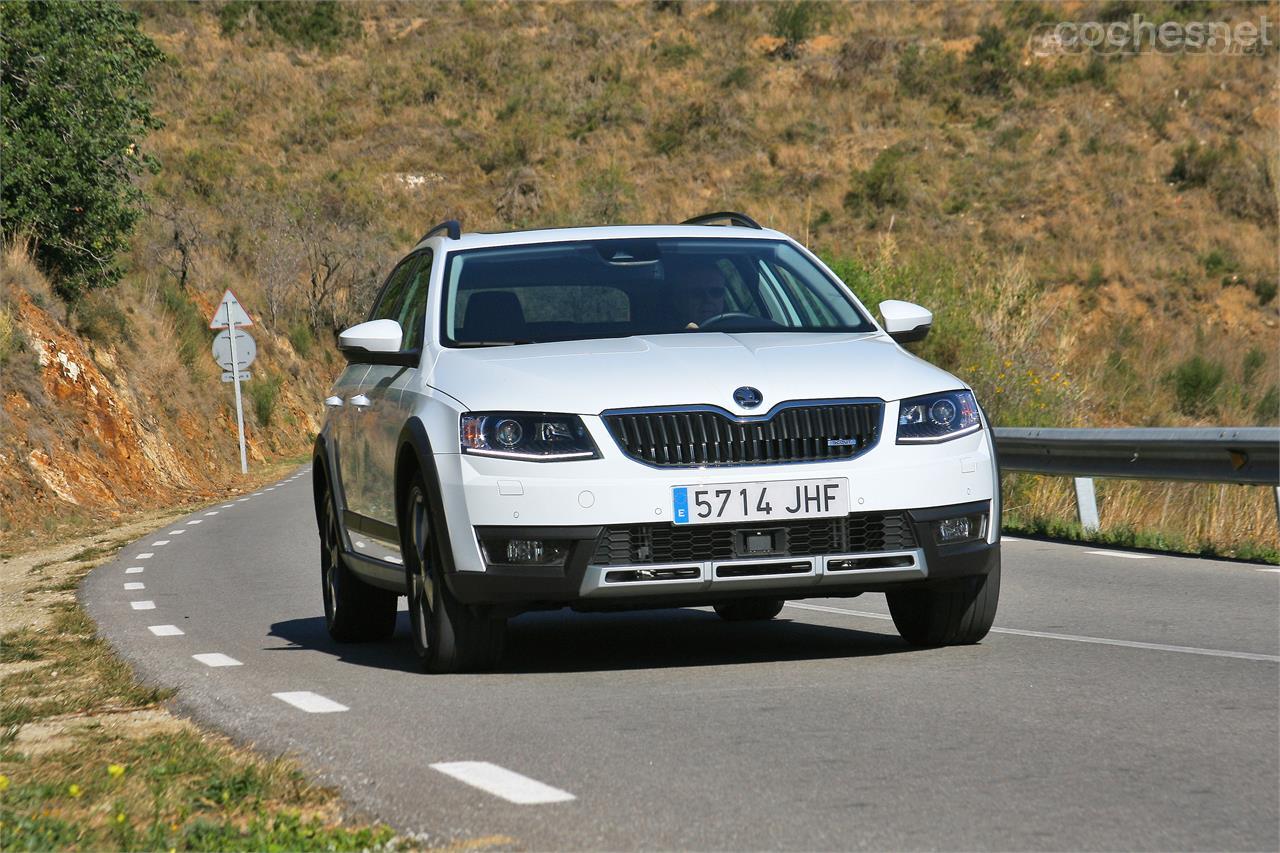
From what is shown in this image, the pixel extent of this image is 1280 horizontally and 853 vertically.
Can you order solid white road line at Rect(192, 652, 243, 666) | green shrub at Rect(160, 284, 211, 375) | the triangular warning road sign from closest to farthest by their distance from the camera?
solid white road line at Rect(192, 652, 243, 666) < the triangular warning road sign < green shrub at Rect(160, 284, 211, 375)


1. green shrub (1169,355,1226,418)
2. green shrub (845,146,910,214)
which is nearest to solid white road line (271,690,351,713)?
green shrub (1169,355,1226,418)

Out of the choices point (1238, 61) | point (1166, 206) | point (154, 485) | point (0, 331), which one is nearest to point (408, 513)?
point (0, 331)

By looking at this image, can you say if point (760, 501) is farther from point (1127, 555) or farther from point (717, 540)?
point (1127, 555)

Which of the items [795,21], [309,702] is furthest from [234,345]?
[795,21]

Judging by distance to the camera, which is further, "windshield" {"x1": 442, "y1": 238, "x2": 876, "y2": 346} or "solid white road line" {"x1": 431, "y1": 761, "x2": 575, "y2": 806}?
"windshield" {"x1": 442, "y1": 238, "x2": 876, "y2": 346}

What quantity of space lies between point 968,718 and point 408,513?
2.79 meters

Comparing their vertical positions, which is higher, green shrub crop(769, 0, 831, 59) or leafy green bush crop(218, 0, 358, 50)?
leafy green bush crop(218, 0, 358, 50)

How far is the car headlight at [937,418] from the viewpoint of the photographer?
7.71 metres

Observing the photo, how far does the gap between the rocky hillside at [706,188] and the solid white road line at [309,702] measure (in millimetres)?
7764

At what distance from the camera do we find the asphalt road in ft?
16.1

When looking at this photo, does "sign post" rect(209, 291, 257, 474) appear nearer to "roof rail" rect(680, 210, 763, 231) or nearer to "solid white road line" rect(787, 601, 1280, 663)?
"roof rail" rect(680, 210, 763, 231)

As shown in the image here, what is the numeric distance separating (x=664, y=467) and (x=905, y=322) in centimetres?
173

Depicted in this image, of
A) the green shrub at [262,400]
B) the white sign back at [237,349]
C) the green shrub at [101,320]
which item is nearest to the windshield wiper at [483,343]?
the green shrub at [101,320]

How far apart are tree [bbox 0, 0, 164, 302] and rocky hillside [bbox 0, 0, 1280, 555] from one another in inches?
35.3
